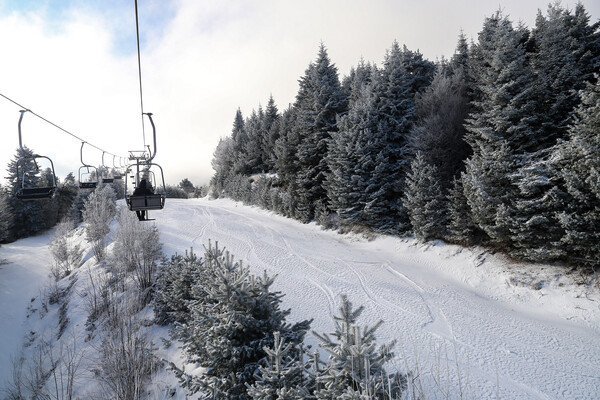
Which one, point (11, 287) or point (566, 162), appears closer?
point (566, 162)

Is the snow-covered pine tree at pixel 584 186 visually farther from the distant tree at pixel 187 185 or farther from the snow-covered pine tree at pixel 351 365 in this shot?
the distant tree at pixel 187 185

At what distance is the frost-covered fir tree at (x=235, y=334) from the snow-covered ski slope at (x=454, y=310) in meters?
2.55

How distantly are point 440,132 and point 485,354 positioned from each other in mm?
12156

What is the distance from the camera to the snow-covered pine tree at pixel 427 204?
1320 centimetres

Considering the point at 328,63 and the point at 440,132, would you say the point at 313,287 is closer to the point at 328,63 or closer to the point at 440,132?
the point at 440,132

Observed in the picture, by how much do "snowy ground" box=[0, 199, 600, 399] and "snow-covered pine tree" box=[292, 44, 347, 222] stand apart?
529cm

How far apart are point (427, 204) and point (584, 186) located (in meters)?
5.67

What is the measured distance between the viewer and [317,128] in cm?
2222

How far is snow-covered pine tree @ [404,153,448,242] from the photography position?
13203mm

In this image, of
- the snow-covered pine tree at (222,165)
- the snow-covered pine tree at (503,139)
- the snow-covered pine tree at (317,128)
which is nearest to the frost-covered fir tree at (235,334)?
the snow-covered pine tree at (503,139)

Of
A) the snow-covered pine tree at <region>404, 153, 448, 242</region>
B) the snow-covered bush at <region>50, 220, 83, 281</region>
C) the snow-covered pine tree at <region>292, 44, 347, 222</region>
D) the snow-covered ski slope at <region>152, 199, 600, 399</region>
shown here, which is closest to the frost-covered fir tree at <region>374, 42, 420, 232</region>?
the snow-covered pine tree at <region>404, 153, 448, 242</region>

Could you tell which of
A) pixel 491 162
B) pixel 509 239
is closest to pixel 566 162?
pixel 491 162

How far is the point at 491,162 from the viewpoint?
10664 millimetres

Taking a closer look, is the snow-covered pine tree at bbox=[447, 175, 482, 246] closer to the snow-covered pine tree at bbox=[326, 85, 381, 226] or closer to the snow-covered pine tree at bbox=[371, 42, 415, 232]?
the snow-covered pine tree at bbox=[371, 42, 415, 232]
